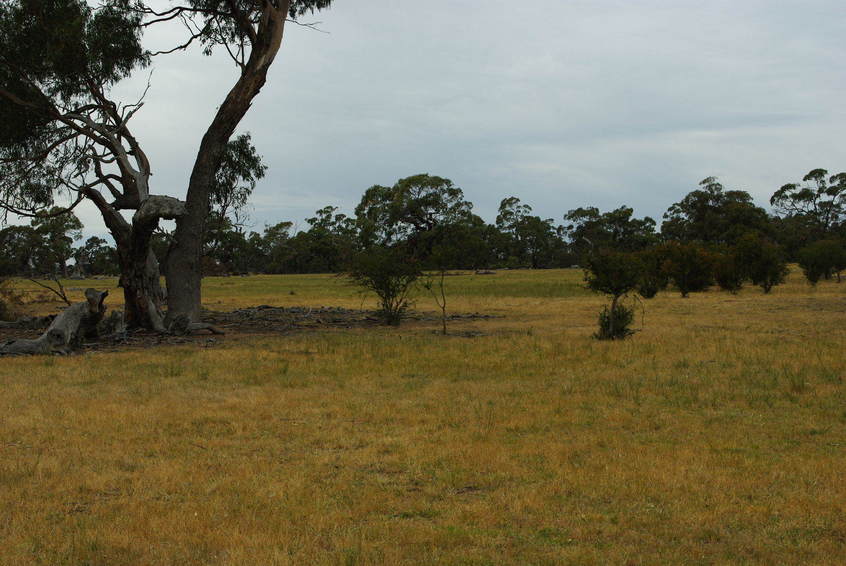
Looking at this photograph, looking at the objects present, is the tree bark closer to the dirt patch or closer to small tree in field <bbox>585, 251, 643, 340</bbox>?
the dirt patch

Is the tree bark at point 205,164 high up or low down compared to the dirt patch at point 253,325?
up

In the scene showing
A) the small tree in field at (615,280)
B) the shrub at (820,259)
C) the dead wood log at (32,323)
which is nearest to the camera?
the small tree in field at (615,280)

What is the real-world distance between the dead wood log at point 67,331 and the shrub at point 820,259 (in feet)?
144

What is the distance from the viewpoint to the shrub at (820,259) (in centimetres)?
4697

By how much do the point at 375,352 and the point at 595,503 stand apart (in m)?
10.5

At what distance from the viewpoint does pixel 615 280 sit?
19.8m

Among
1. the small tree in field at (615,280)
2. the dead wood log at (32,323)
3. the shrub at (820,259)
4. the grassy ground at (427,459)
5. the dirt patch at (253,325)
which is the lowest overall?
the grassy ground at (427,459)

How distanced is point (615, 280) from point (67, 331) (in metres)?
14.2

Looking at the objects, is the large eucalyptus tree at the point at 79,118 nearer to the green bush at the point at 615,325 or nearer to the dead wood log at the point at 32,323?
the dead wood log at the point at 32,323

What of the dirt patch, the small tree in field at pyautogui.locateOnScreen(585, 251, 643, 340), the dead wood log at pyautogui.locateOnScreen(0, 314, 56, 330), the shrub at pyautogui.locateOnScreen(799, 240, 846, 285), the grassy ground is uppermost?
the shrub at pyautogui.locateOnScreen(799, 240, 846, 285)

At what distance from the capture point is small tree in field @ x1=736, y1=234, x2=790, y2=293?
140 feet

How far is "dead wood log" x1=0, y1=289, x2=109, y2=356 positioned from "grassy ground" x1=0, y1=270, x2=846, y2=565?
4.73 feet

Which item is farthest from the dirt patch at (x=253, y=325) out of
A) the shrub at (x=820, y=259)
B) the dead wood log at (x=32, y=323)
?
the shrub at (x=820, y=259)

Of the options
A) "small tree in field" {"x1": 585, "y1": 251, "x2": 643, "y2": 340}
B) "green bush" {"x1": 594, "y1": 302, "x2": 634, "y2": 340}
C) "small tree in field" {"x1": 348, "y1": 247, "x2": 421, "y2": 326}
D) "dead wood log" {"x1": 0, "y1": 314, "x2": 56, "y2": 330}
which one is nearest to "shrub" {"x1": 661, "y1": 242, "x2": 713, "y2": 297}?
"small tree in field" {"x1": 348, "y1": 247, "x2": 421, "y2": 326}
